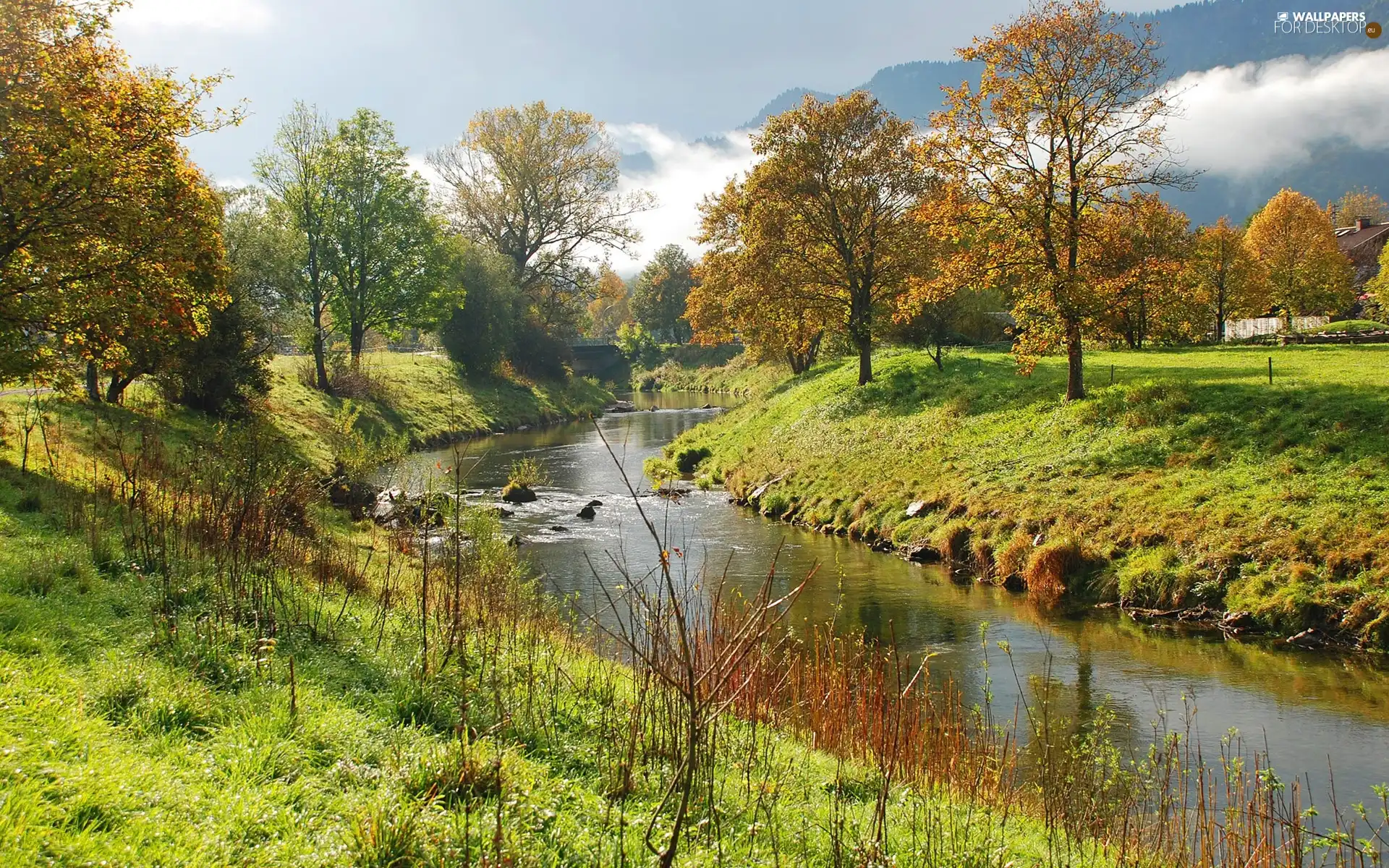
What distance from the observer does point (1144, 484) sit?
19016mm

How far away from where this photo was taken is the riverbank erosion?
48.7 ft

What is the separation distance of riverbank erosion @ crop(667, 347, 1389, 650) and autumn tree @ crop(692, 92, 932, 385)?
641 cm

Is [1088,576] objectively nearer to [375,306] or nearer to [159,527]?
[159,527]

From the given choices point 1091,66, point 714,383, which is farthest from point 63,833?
point 714,383

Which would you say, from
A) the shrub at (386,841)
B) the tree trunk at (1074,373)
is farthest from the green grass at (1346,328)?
the shrub at (386,841)

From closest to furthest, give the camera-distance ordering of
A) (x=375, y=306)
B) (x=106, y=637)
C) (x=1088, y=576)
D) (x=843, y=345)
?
(x=106, y=637) < (x=1088, y=576) < (x=375, y=306) < (x=843, y=345)

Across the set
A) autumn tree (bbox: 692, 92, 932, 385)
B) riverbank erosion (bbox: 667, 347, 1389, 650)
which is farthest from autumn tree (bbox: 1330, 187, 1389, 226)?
autumn tree (bbox: 692, 92, 932, 385)

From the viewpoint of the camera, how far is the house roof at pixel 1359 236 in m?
77.1

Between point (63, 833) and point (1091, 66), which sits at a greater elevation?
point (1091, 66)

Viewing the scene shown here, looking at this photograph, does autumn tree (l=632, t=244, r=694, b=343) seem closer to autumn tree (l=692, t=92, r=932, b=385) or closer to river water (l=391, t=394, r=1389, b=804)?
autumn tree (l=692, t=92, r=932, b=385)

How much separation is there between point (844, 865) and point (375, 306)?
49.2 m

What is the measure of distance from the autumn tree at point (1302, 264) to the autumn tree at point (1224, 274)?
3.06m

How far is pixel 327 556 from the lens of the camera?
1306cm

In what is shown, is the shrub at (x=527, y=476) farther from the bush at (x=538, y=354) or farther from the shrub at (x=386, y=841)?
the bush at (x=538, y=354)
